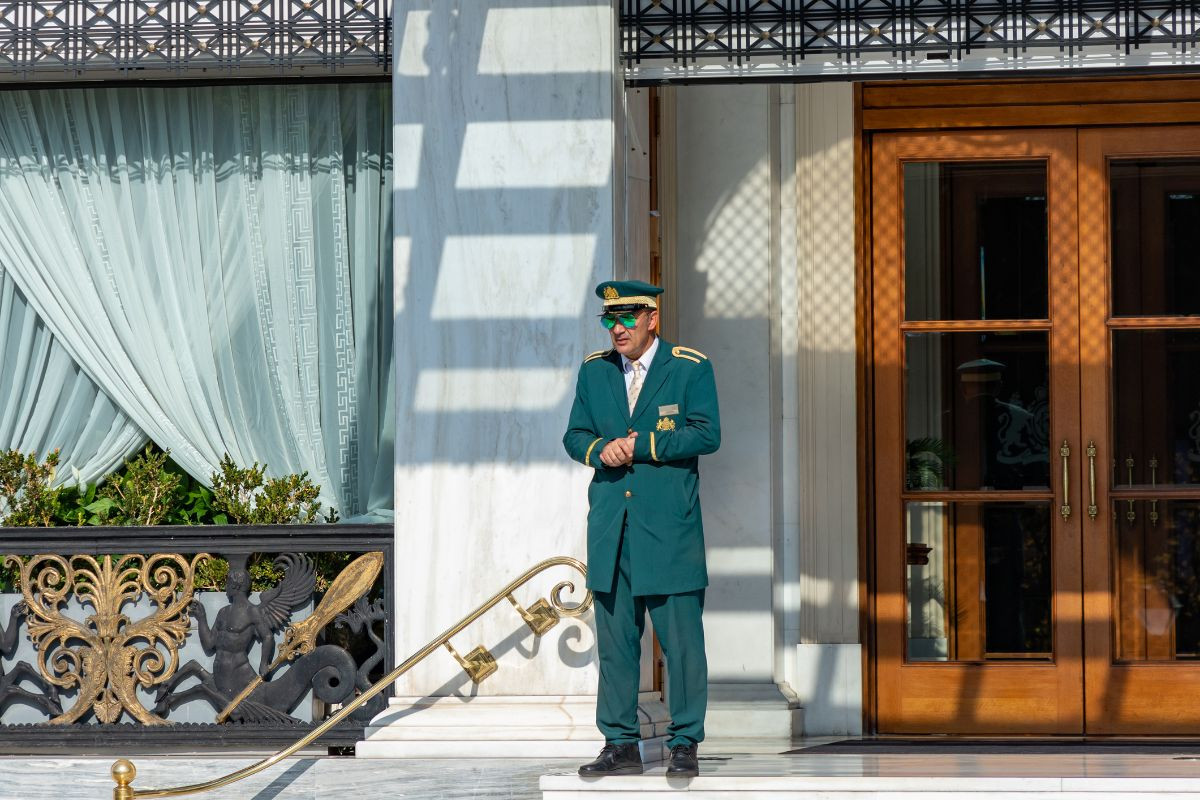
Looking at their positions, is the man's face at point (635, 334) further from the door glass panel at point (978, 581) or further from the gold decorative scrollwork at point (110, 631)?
the door glass panel at point (978, 581)

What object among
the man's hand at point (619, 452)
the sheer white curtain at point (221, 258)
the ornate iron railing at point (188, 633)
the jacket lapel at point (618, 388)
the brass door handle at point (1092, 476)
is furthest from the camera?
the brass door handle at point (1092, 476)

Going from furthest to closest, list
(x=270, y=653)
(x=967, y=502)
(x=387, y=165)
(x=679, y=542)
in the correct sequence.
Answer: (x=967, y=502), (x=387, y=165), (x=270, y=653), (x=679, y=542)

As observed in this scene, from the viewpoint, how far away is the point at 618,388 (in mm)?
6359

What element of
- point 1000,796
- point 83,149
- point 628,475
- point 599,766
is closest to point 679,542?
point 628,475

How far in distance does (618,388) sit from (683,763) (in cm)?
138

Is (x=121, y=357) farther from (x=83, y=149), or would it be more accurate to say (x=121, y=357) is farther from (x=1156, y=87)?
(x=1156, y=87)

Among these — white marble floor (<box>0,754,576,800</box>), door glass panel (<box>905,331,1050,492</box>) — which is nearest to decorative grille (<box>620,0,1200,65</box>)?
door glass panel (<box>905,331,1050,492</box>)

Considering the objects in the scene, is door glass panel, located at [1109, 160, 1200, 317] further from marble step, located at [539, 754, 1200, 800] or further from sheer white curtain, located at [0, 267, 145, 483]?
sheer white curtain, located at [0, 267, 145, 483]

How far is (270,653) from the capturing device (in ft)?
24.7

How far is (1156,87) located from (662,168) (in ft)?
8.30

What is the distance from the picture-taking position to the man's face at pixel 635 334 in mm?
6285

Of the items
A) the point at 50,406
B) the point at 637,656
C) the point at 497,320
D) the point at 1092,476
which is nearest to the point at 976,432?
the point at 1092,476

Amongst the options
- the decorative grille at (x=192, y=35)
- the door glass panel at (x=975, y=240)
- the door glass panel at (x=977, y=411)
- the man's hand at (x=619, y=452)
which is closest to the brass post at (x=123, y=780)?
the man's hand at (x=619, y=452)

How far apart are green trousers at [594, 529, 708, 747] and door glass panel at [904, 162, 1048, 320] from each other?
3.14 m
